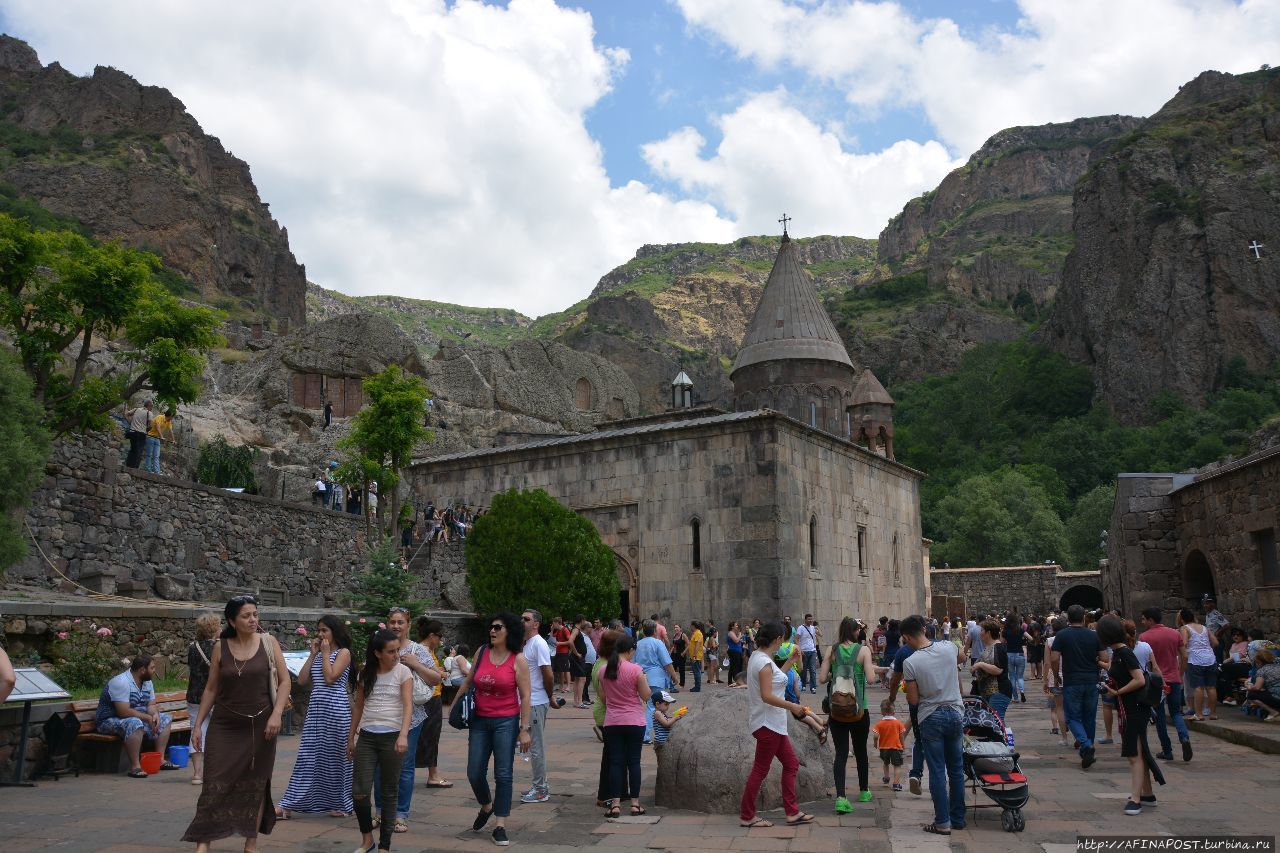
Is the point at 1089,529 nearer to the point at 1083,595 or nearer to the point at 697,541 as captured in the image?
the point at 1083,595

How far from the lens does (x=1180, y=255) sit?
60.0m

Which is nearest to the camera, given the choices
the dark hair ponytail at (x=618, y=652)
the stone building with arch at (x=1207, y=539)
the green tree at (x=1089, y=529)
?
the dark hair ponytail at (x=618, y=652)

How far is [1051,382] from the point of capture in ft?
227

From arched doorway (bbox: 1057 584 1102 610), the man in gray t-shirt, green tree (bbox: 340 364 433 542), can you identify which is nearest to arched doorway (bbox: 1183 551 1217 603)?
the man in gray t-shirt

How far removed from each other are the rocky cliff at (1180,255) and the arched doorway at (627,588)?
175ft

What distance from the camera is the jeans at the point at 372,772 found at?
4980 mm

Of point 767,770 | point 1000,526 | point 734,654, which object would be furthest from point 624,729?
point 1000,526

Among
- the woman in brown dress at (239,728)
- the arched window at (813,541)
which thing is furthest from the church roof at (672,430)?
the woman in brown dress at (239,728)

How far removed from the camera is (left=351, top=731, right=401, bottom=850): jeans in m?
4.98

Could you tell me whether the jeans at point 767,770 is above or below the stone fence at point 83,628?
below

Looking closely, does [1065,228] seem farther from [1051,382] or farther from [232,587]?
[232,587]

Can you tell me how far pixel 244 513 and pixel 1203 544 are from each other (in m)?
15.8

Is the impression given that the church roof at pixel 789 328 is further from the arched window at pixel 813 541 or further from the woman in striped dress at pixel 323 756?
the woman in striped dress at pixel 323 756

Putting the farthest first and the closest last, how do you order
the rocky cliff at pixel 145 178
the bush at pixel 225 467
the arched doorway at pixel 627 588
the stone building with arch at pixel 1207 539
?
the rocky cliff at pixel 145 178
the bush at pixel 225 467
the arched doorway at pixel 627 588
the stone building with arch at pixel 1207 539
